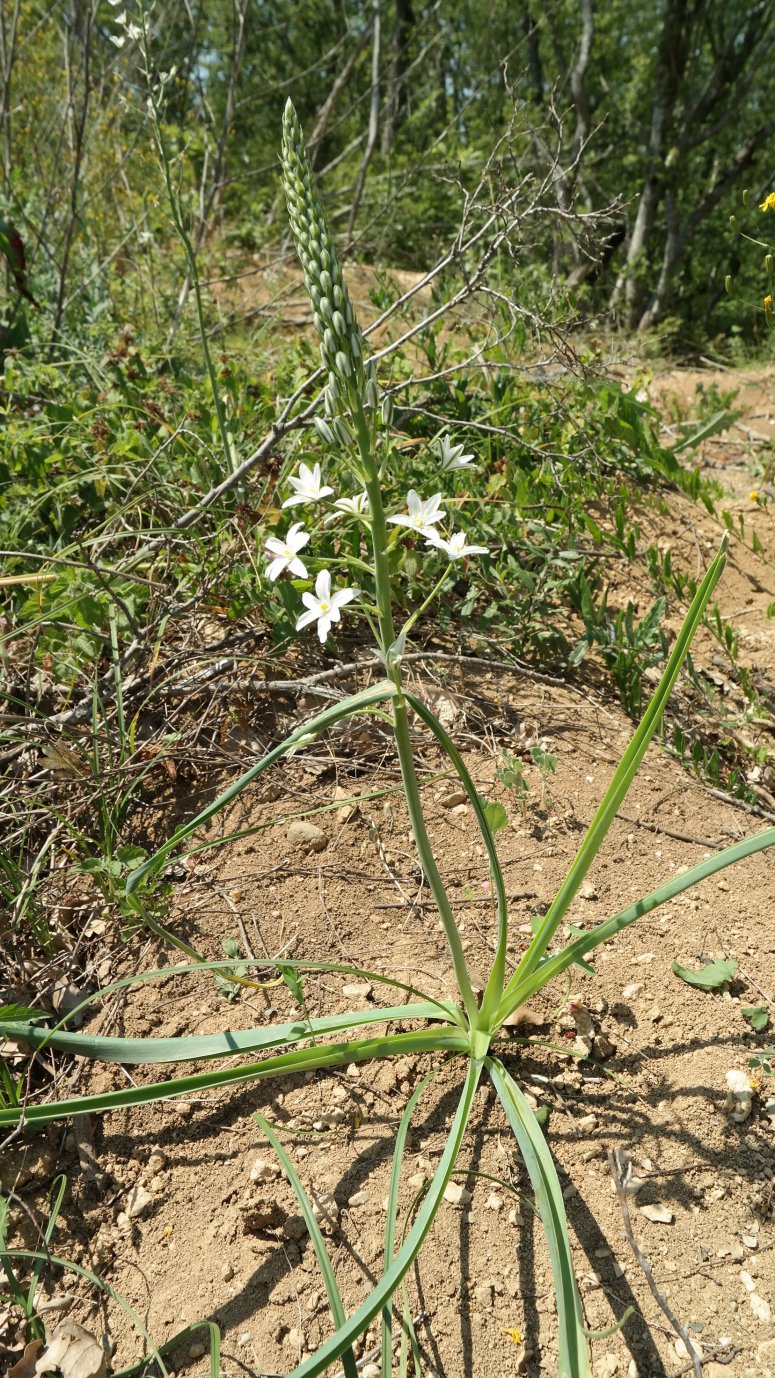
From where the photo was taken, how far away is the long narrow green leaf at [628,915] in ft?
4.70

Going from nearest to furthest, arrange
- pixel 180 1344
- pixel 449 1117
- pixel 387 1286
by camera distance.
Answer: pixel 387 1286 → pixel 180 1344 → pixel 449 1117

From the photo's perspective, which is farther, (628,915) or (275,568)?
(628,915)

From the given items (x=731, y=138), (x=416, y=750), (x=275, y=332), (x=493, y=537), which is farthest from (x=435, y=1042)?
(x=731, y=138)

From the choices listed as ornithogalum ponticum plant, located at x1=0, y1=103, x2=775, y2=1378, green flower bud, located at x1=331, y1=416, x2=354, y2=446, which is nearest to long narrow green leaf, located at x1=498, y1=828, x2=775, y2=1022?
ornithogalum ponticum plant, located at x1=0, y1=103, x2=775, y2=1378

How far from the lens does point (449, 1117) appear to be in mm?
1792

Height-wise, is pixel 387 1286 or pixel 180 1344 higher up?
pixel 387 1286

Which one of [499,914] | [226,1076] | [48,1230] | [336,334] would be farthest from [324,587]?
[48,1230]

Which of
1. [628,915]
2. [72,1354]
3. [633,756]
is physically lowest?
[72,1354]

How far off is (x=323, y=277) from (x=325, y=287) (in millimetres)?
13

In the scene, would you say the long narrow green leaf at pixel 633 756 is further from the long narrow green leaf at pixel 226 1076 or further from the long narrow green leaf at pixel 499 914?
the long narrow green leaf at pixel 226 1076

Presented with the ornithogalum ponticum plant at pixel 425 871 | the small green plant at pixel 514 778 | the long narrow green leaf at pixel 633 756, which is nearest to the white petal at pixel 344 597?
the ornithogalum ponticum plant at pixel 425 871

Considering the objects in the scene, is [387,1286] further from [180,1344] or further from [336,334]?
[336,334]

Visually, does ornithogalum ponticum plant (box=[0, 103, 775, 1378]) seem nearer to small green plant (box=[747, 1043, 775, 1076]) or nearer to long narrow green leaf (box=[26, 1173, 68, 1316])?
long narrow green leaf (box=[26, 1173, 68, 1316])

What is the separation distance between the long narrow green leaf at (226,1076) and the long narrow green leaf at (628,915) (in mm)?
198
